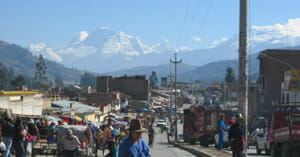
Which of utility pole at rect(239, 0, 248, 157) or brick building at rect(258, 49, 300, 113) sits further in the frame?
brick building at rect(258, 49, 300, 113)

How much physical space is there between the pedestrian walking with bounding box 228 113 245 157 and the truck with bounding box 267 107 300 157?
1326 mm

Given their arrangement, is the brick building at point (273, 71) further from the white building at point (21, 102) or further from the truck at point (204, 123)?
the white building at point (21, 102)

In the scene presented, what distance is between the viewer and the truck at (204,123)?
105 feet

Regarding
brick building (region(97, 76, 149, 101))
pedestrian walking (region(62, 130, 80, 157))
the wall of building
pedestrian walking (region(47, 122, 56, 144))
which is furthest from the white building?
brick building (region(97, 76, 149, 101))

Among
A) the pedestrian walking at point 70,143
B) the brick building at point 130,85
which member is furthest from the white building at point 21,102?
the brick building at point 130,85

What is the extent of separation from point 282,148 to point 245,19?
4261mm

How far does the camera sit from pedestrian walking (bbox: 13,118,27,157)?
14.2m

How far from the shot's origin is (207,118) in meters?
32.5

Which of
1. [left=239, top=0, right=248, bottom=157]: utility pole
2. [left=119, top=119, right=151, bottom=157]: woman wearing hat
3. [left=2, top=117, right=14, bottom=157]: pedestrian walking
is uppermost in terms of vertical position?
[left=239, top=0, right=248, bottom=157]: utility pole

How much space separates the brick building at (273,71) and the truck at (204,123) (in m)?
40.4

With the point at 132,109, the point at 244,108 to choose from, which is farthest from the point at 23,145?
the point at 132,109

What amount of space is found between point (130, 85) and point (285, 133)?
346 ft

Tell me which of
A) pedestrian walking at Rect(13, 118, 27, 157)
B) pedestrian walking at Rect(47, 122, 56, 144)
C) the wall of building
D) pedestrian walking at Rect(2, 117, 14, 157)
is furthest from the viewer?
the wall of building

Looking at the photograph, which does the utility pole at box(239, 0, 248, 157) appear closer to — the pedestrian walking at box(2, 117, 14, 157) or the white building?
the pedestrian walking at box(2, 117, 14, 157)
